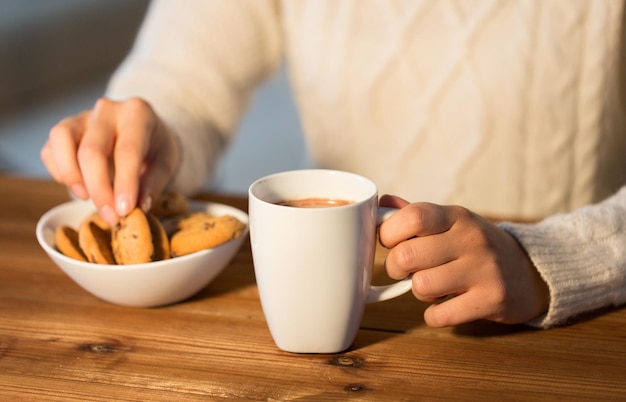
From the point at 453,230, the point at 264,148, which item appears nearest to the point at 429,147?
the point at 453,230

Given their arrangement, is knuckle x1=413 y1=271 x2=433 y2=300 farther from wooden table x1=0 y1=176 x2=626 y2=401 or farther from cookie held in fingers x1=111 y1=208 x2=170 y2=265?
cookie held in fingers x1=111 y1=208 x2=170 y2=265

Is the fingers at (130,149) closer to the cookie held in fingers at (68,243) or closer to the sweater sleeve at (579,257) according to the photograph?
the cookie held in fingers at (68,243)

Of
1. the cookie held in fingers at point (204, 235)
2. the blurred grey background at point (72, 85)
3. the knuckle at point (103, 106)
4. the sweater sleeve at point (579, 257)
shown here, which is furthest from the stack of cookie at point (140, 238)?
the blurred grey background at point (72, 85)

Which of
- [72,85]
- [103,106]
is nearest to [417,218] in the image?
[103,106]

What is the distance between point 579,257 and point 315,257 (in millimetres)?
264

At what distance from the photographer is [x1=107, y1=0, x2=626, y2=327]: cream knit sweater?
1054 millimetres

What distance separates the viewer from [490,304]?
618mm

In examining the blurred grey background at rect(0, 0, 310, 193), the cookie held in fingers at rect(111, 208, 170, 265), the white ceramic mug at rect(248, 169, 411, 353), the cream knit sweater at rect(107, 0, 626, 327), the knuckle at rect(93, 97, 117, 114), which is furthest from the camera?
the blurred grey background at rect(0, 0, 310, 193)

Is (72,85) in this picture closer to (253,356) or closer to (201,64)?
(201,64)

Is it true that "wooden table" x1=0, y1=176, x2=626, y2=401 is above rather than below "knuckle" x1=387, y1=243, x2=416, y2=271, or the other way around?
below

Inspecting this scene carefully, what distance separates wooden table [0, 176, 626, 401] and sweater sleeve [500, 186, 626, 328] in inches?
0.8

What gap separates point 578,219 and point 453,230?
164 millimetres

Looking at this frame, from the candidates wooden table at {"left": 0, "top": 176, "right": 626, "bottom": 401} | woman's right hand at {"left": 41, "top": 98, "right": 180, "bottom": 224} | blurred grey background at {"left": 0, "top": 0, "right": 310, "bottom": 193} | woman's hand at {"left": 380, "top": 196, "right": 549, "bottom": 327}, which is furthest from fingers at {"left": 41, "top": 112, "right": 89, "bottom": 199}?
blurred grey background at {"left": 0, "top": 0, "right": 310, "bottom": 193}

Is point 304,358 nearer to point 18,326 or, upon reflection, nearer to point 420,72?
point 18,326
